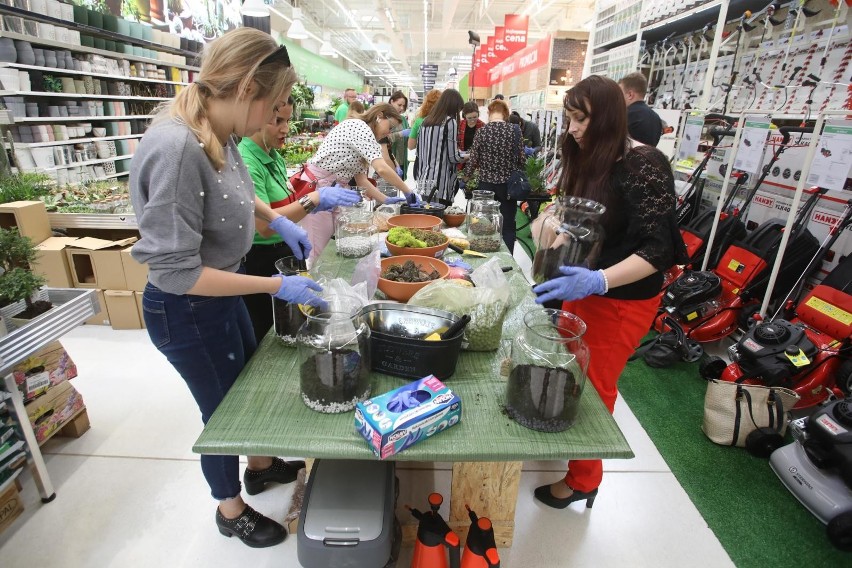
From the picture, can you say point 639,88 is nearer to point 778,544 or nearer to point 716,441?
point 716,441

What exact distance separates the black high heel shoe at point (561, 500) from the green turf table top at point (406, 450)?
0.90 m

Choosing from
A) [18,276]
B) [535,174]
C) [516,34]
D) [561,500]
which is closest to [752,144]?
[535,174]

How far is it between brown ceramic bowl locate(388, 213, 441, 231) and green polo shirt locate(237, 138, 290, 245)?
73 cm

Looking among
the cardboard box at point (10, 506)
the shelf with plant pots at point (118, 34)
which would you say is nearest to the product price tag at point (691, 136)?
the shelf with plant pots at point (118, 34)

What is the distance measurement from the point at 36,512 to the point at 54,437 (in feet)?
1.85

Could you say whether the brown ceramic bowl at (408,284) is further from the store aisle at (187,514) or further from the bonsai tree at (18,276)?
the bonsai tree at (18,276)

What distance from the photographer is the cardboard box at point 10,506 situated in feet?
6.08

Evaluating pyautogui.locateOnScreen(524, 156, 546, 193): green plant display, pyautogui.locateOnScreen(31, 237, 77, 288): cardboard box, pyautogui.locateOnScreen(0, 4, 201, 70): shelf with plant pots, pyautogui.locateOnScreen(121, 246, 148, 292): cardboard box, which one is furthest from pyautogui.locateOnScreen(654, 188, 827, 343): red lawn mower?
pyautogui.locateOnScreen(0, 4, 201, 70): shelf with plant pots

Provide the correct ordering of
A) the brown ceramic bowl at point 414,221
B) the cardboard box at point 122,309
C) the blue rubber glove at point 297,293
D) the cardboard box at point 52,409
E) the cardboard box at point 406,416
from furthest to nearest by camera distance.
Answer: the cardboard box at point 122,309 → the brown ceramic bowl at point 414,221 → the cardboard box at point 52,409 → the blue rubber glove at point 297,293 → the cardboard box at point 406,416

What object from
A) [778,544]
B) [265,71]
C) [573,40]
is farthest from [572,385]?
[573,40]

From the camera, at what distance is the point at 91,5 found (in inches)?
249

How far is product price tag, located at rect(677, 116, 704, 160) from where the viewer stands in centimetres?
408

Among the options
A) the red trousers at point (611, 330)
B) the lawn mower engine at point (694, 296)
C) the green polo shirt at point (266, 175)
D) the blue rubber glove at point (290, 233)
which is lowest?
the lawn mower engine at point (694, 296)

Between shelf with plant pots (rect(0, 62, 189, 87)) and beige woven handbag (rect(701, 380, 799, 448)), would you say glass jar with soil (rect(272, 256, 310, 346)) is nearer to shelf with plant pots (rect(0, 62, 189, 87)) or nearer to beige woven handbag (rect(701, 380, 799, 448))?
beige woven handbag (rect(701, 380, 799, 448))
